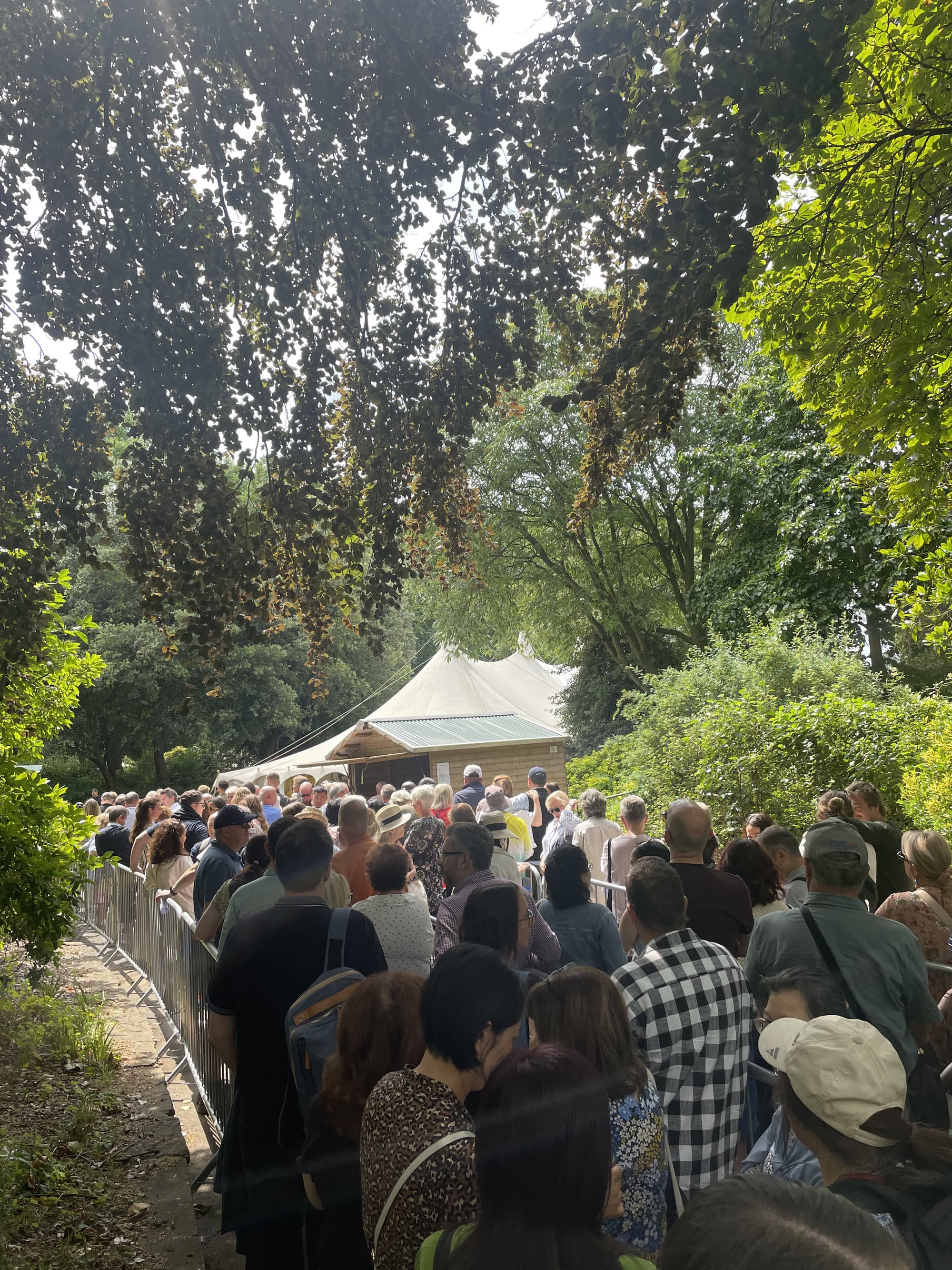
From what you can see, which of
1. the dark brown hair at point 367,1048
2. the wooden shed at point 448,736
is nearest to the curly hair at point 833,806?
the dark brown hair at point 367,1048

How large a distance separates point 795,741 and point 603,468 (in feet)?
23.9

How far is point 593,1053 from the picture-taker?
3.00 meters

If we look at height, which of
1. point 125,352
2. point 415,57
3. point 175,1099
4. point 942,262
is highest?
point 415,57

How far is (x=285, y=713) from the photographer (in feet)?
149

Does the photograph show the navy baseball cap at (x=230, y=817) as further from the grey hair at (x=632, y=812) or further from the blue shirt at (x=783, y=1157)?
the blue shirt at (x=783, y=1157)

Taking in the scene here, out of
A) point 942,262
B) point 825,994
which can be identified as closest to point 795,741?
point 942,262

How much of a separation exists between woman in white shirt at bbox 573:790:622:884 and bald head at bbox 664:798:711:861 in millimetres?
4402

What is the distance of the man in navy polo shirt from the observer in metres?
7.11

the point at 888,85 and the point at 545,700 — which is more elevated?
the point at 888,85

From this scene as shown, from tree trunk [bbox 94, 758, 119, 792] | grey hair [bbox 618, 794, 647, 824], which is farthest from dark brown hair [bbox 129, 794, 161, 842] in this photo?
tree trunk [bbox 94, 758, 119, 792]

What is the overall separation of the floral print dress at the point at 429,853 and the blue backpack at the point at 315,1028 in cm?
369

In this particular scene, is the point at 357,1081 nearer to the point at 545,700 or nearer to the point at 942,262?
the point at 942,262

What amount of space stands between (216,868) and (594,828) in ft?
12.9

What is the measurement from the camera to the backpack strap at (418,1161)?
2316 millimetres
